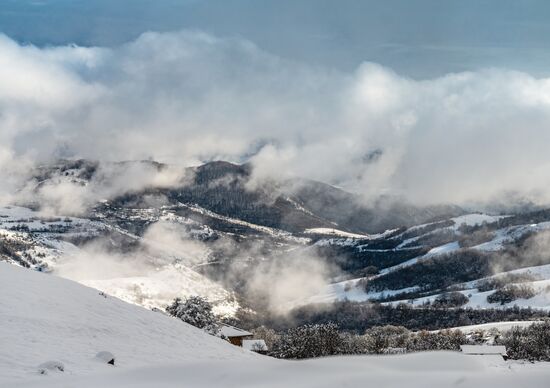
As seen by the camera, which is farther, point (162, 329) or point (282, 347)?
point (282, 347)

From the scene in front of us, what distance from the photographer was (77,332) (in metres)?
26.0

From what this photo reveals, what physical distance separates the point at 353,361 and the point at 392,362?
59 cm

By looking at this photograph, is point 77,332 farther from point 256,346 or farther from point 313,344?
point 256,346

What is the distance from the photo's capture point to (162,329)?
33.3 metres

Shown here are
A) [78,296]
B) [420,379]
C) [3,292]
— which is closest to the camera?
[420,379]

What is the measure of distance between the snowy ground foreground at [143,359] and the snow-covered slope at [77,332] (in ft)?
0.18

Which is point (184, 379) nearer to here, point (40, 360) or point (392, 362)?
point (392, 362)

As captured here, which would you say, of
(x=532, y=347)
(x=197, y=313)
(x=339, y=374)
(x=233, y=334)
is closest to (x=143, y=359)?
(x=339, y=374)

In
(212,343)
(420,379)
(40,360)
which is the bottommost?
(420,379)

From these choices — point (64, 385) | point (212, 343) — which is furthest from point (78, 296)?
point (64, 385)

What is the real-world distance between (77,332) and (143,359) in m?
4.02

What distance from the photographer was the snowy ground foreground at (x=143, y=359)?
766 cm

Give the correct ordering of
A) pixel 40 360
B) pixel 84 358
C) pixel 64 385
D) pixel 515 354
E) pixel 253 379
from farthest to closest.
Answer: pixel 515 354, pixel 84 358, pixel 40 360, pixel 64 385, pixel 253 379

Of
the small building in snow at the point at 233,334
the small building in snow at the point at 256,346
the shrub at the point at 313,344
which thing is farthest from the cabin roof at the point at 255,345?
the shrub at the point at 313,344
